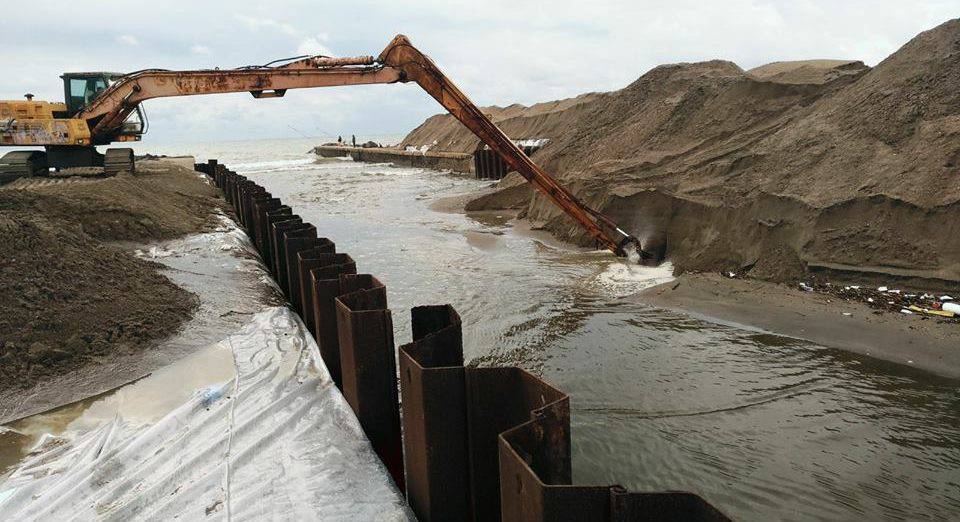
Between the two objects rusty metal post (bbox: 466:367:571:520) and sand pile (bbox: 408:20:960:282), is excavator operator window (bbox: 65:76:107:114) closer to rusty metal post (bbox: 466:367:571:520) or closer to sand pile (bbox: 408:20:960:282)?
sand pile (bbox: 408:20:960:282)

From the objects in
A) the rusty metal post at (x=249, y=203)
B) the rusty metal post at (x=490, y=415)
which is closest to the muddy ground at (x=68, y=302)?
the rusty metal post at (x=490, y=415)

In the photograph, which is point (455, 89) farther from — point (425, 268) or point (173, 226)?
point (173, 226)

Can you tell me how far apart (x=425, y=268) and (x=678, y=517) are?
929cm

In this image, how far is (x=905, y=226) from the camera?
25.1 ft

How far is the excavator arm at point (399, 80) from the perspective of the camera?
11.3m

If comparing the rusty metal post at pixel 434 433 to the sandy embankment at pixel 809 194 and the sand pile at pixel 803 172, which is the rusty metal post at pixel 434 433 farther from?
the sand pile at pixel 803 172

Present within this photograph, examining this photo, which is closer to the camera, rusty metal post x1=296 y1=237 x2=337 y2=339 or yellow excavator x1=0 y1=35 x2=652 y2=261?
rusty metal post x1=296 y1=237 x2=337 y2=339

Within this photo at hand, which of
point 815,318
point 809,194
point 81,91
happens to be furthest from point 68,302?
point 81,91

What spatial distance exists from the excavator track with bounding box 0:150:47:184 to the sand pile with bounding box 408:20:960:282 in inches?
488

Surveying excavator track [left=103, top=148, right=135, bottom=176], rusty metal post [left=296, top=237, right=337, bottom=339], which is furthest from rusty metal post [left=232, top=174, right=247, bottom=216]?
rusty metal post [left=296, top=237, right=337, bottom=339]

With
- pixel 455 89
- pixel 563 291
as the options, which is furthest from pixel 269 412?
pixel 455 89

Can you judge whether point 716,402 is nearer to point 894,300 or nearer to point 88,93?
point 894,300

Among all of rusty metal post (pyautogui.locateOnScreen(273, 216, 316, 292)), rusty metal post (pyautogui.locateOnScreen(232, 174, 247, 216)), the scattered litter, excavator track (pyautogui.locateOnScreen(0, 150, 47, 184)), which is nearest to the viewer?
the scattered litter

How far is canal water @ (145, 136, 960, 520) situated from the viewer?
4137 millimetres
